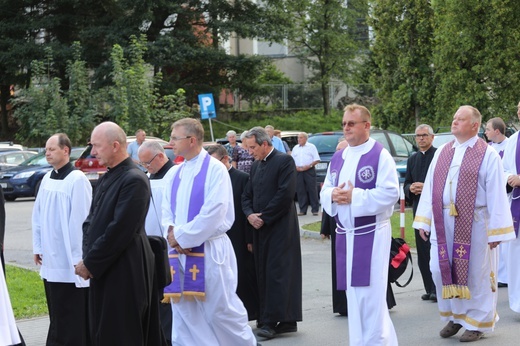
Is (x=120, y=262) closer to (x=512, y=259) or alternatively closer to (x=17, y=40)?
(x=512, y=259)

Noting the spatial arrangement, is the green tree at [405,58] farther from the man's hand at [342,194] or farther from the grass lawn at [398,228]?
the man's hand at [342,194]

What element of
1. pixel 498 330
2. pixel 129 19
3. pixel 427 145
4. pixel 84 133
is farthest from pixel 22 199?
pixel 498 330

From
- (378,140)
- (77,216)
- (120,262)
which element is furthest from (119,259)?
(378,140)

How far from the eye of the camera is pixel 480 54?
91.7 feet

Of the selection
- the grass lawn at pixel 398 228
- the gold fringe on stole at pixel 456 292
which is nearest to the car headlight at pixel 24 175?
the grass lawn at pixel 398 228

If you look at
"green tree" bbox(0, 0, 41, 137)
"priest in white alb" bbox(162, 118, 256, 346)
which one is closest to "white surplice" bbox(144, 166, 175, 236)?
"priest in white alb" bbox(162, 118, 256, 346)

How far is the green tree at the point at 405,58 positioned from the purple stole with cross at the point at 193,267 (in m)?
24.4

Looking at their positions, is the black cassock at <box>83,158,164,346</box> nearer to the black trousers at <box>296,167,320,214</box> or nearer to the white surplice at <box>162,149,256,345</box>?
the white surplice at <box>162,149,256,345</box>

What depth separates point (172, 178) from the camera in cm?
853

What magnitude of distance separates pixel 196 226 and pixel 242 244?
91.4 inches

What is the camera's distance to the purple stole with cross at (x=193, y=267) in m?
8.07

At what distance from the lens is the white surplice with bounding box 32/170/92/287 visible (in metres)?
8.73

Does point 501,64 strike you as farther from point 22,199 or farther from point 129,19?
point 129,19

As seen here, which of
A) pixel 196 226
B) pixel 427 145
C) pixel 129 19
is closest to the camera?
pixel 196 226
